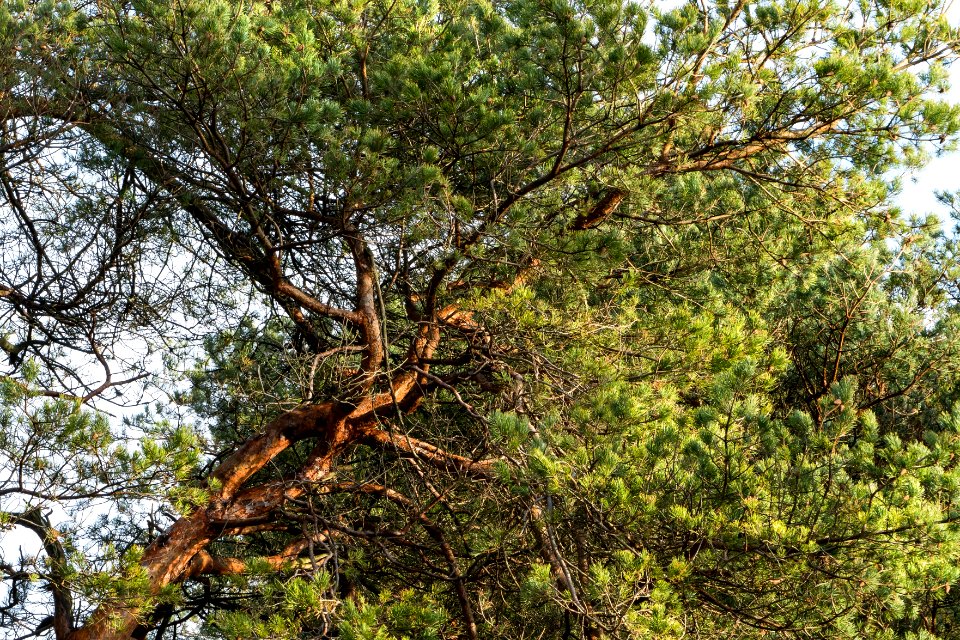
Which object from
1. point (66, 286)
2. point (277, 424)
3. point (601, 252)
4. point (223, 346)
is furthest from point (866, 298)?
point (66, 286)

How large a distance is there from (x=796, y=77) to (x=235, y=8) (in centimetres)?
308

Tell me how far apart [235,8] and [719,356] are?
3.10m

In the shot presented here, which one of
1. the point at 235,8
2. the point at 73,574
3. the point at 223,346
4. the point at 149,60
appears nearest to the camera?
the point at 73,574

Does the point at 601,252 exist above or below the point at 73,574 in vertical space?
above

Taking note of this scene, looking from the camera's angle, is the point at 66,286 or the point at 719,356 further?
the point at 66,286

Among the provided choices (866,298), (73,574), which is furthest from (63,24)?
(866,298)

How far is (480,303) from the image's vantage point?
464cm

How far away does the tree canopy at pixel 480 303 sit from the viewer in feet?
12.4

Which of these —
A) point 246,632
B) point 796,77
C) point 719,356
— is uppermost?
point 796,77

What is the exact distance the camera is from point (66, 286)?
5.64 meters

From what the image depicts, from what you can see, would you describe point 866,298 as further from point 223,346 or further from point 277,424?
point 223,346

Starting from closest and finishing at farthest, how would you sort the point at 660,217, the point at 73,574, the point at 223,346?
the point at 73,574 < the point at 660,217 < the point at 223,346

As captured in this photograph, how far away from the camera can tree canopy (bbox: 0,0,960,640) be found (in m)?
3.77

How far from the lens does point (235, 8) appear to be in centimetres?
469
